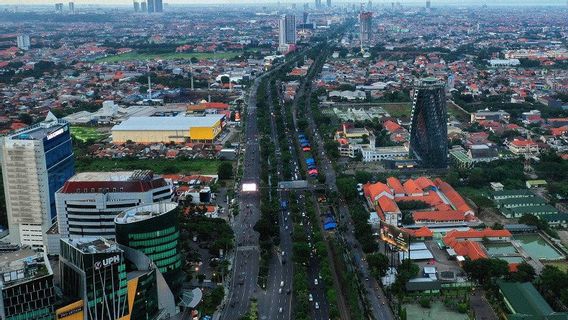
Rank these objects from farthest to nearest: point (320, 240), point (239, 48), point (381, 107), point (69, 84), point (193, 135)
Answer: point (239, 48), point (69, 84), point (381, 107), point (193, 135), point (320, 240)

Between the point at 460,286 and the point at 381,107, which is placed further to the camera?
A: the point at 381,107

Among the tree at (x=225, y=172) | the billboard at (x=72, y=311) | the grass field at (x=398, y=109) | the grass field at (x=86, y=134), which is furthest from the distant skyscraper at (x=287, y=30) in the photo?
the billboard at (x=72, y=311)

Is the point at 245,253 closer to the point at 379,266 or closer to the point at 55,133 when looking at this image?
the point at 379,266

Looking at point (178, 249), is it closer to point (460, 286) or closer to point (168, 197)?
point (168, 197)

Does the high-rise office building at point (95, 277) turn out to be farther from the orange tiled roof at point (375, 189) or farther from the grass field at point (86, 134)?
the grass field at point (86, 134)

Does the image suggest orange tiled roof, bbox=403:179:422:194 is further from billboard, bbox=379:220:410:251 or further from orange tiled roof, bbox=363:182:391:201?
billboard, bbox=379:220:410:251

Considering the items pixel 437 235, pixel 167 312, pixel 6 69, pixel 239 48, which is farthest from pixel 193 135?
pixel 239 48
